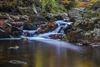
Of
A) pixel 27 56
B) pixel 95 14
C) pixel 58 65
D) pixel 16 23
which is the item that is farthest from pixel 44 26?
pixel 58 65

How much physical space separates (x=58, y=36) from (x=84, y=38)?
12.6 ft

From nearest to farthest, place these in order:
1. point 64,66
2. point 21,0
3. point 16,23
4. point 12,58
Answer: point 64,66
point 12,58
point 16,23
point 21,0

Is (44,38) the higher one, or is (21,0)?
(21,0)

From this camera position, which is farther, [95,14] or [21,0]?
[21,0]

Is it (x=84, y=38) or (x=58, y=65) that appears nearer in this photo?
(x=58, y=65)

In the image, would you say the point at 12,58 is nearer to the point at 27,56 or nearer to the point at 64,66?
the point at 27,56

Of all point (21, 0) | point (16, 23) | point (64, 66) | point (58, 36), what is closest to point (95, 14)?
point (58, 36)

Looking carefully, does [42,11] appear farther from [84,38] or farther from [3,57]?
[3,57]

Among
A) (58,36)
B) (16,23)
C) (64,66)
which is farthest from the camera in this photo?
(16,23)

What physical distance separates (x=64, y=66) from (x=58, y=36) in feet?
49.7

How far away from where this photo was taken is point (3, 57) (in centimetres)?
2150

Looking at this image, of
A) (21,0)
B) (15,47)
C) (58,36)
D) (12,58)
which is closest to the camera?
(12,58)

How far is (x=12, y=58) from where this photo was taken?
69.7 feet

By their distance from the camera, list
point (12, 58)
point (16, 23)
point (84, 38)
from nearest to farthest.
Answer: point (12, 58) → point (84, 38) → point (16, 23)
